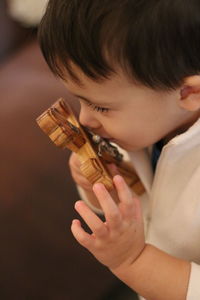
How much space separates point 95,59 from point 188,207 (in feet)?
0.77

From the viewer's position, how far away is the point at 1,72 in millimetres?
1062

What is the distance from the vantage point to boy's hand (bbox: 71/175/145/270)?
1.62 ft

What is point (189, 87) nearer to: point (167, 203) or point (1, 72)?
point (167, 203)

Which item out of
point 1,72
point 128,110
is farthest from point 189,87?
point 1,72

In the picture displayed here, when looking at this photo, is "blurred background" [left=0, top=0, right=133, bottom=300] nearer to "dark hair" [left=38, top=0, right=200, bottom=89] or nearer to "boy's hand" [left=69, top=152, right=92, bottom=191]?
"boy's hand" [left=69, top=152, right=92, bottom=191]

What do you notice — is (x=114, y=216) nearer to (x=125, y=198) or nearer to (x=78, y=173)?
(x=125, y=198)

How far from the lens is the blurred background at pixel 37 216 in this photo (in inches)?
31.3

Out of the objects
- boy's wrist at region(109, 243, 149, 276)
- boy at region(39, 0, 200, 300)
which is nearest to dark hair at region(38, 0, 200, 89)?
boy at region(39, 0, 200, 300)

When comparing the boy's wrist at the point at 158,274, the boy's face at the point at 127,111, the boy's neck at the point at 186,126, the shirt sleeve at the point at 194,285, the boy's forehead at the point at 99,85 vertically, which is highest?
the boy's forehead at the point at 99,85

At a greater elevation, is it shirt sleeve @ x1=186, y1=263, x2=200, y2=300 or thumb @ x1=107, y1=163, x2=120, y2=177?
thumb @ x1=107, y1=163, x2=120, y2=177

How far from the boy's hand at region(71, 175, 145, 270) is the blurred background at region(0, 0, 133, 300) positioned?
0.93 feet

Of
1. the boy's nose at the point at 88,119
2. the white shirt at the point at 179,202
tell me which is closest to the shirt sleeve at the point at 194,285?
the white shirt at the point at 179,202

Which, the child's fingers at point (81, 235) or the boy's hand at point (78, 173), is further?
the boy's hand at point (78, 173)

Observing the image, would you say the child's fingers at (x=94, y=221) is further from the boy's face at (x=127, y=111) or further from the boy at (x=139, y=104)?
the boy's face at (x=127, y=111)
